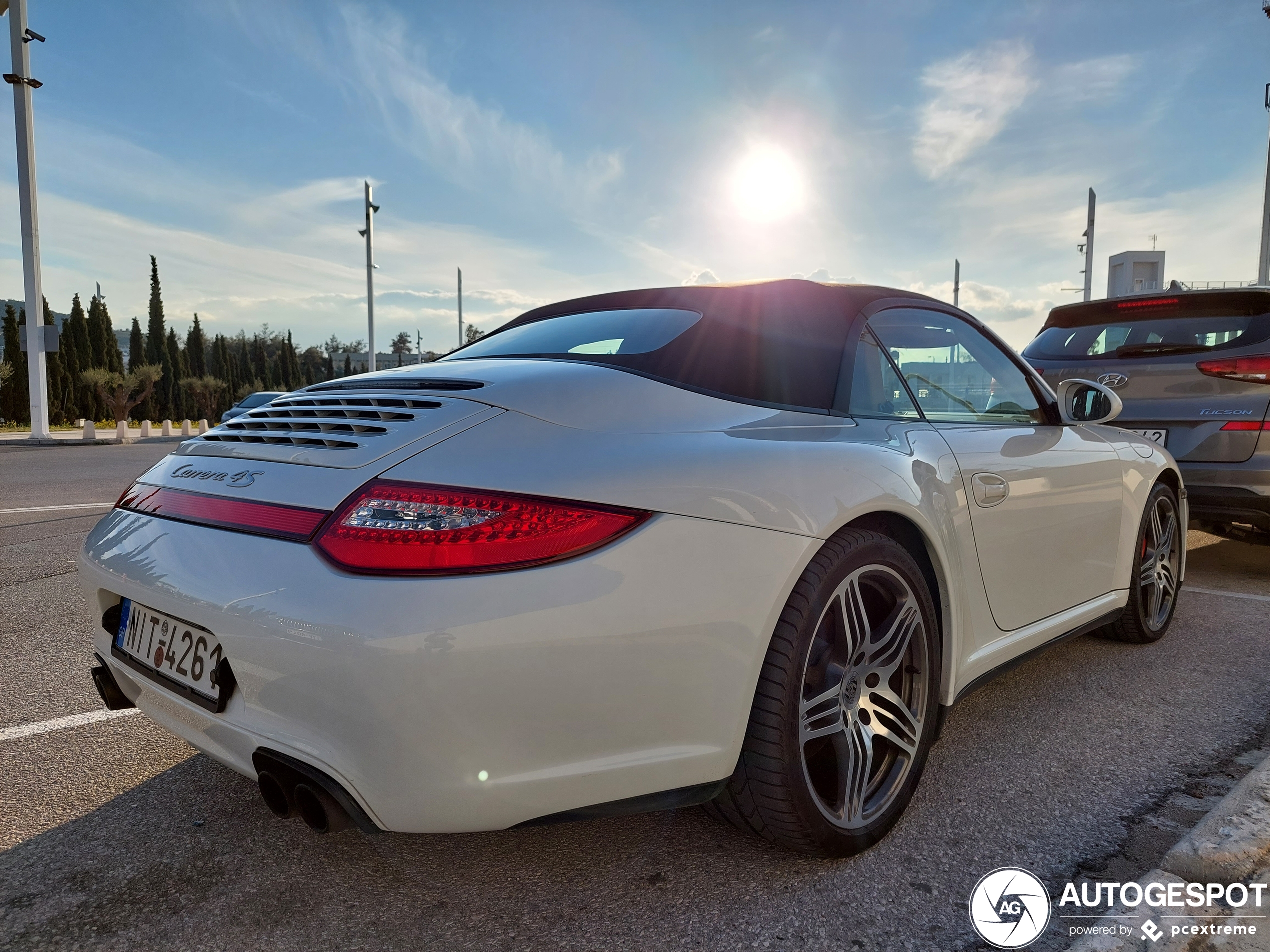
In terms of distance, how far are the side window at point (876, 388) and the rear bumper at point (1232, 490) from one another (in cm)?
302

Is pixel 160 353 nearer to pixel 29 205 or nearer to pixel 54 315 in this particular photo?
pixel 54 315

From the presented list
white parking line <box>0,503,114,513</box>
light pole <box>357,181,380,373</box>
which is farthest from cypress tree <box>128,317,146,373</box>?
white parking line <box>0,503,114,513</box>

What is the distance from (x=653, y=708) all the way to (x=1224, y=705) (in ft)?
7.91

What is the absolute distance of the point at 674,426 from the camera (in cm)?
172

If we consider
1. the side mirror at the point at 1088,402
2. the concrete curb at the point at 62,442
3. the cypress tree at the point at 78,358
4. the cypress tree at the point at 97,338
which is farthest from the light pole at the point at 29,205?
the cypress tree at the point at 97,338

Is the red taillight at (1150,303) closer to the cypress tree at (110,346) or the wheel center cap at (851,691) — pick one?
the wheel center cap at (851,691)

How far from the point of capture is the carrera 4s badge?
5.63 ft

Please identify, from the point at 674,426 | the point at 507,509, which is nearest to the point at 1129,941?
the point at 674,426

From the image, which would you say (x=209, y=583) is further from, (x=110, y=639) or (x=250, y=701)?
(x=110, y=639)

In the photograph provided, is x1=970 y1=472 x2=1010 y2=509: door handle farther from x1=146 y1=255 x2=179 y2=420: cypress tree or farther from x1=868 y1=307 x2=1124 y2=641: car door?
x1=146 y1=255 x2=179 y2=420: cypress tree

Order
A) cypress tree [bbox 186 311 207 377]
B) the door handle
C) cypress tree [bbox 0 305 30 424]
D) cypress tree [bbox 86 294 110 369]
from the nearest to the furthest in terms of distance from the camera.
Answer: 1. the door handle
2. cypress tree [bbox 0 305 30 424]
3. cypress tree [bbox 86 294 110 369]
4. cypress tree [bbox 186 311 207 377]

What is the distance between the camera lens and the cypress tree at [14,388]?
32.8 metres

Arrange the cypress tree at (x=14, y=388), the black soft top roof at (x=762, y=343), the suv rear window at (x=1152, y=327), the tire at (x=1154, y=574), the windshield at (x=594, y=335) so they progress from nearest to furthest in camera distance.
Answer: the black soft top roof at (x=762, y=343)
the windshield at (x=594, y=335)
the tire at (x=1154, y=574)
the suv rear window at (x=1152, y=327)
the cypress tree at (x=14, y=388)

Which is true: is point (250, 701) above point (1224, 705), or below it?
above
